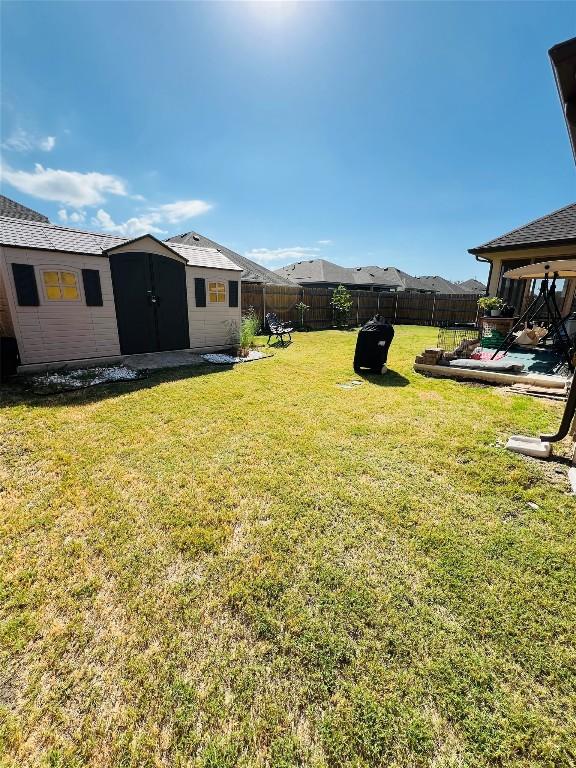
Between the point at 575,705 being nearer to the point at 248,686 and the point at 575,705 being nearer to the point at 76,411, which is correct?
the point at 248,686

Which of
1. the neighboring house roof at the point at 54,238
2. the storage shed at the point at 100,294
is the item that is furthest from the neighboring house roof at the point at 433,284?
the neighboring house roof at the point at 54,238

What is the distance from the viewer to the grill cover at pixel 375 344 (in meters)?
6.71

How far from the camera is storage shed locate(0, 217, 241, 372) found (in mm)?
6156

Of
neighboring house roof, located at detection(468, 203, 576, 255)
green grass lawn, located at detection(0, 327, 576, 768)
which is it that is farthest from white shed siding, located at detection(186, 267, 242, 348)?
neighboring house roof, located at detection(468, 203, 576, 255)

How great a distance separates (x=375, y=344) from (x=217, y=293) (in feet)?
16.5

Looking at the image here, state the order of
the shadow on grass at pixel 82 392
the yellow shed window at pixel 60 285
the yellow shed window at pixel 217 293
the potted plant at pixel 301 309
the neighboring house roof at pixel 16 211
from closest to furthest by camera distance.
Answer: the shadow on grass at pixel 82 392 < the yellow shed window at pixel 60 285 < the yellow shed window at pixel 217 293 < the neighboring house roof at pixel 16 211 < the potted plant at pixel 301 309

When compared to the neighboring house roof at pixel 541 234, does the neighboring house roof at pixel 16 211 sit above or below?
above

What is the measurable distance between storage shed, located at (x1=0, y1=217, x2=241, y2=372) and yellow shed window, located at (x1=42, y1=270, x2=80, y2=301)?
2 centimetres

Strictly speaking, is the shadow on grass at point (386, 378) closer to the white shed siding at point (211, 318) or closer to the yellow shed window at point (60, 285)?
the white shed siding at point (211, 318)

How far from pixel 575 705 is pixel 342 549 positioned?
4.14ft

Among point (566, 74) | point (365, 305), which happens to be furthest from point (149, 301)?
point (365, 305)

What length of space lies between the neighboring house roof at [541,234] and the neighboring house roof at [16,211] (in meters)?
18.3

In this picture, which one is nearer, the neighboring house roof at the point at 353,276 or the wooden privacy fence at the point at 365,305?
the wooden privacy fence at the point at 365,305

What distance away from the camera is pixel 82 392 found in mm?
5332
